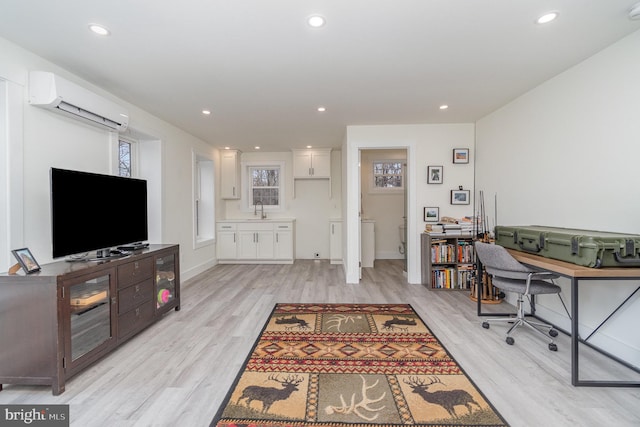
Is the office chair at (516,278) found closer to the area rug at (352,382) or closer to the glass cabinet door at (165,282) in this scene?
the area rug at (352,382)

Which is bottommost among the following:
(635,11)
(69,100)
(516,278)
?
(516,278)

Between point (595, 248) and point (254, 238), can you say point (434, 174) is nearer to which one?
point (595, 248)

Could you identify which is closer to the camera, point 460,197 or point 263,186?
point 460,197

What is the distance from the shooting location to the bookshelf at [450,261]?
3926 mm

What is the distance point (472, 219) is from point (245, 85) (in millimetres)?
3571

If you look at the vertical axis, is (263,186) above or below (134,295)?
above

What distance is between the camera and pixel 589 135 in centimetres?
238

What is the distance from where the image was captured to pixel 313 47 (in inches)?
84.9

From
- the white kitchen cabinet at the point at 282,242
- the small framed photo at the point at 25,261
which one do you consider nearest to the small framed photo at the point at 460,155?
the white kitchen cabinet at the point at 282,242

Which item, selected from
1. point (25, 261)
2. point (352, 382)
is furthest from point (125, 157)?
point (352, 382)

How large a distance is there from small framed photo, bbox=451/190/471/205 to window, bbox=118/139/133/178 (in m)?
4.54

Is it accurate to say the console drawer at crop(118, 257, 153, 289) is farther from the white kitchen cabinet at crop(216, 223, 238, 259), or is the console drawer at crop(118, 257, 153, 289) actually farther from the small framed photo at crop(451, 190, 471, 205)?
the small framed photo at crop(451, 190, 471, 205)

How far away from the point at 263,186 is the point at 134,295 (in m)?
4.04

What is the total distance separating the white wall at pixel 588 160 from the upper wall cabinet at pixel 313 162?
329cm
